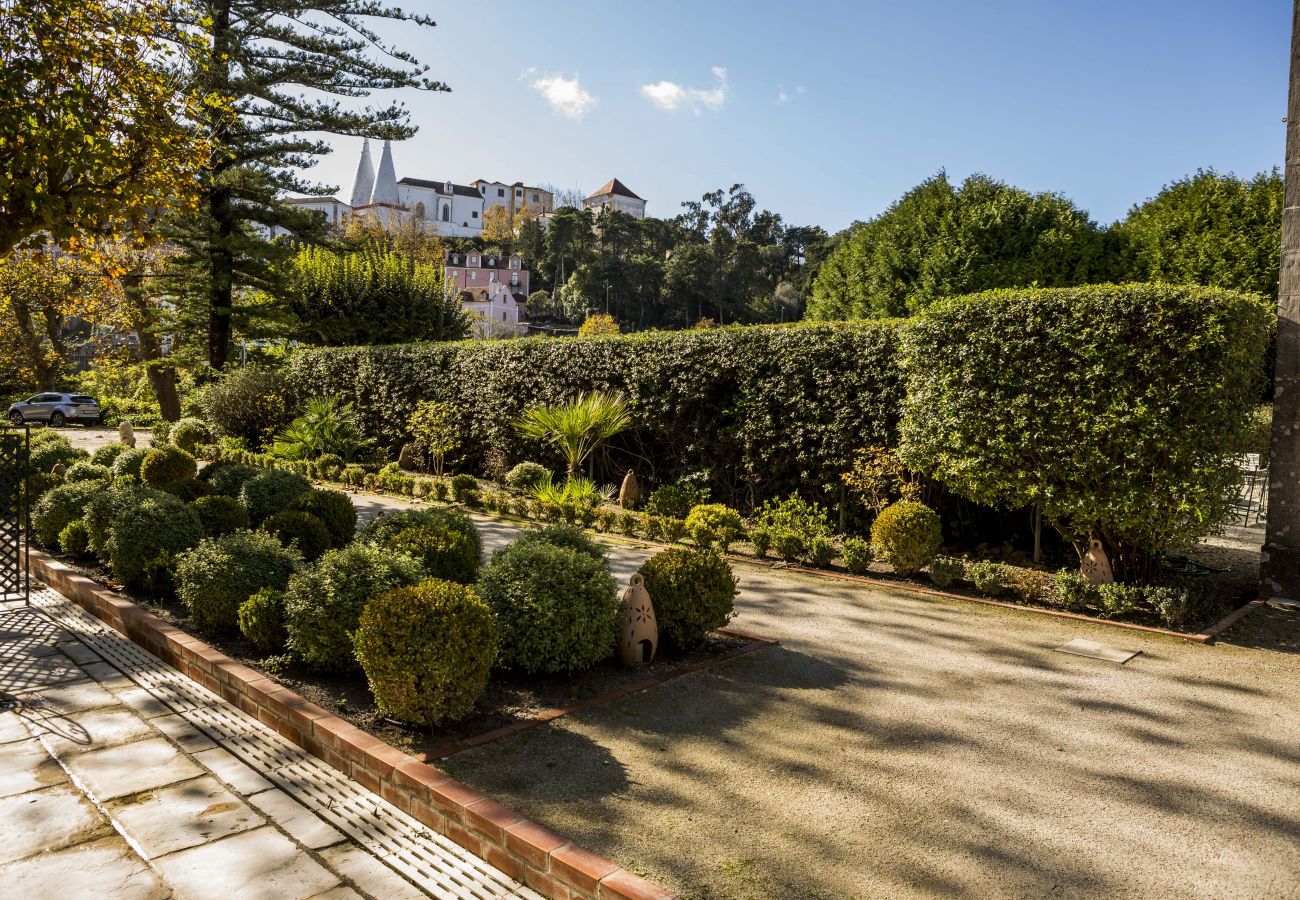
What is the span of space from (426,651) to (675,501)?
6.75m

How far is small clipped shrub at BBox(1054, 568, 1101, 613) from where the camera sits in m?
6.63

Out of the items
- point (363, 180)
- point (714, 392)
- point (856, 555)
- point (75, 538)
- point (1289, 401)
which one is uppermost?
point (363, 180)

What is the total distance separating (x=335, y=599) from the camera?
4461 millimetres

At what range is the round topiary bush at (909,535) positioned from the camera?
7504 mm

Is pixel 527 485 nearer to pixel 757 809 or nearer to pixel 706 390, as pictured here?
pixel 706 390


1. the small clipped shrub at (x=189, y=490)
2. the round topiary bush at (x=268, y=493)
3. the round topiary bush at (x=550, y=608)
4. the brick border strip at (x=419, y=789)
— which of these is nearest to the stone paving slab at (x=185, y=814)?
the brick border strip at (x=419, y=789)

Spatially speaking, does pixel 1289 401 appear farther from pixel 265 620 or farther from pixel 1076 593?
pixel 265 620

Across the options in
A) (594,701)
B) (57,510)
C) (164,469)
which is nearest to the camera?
(594,701)

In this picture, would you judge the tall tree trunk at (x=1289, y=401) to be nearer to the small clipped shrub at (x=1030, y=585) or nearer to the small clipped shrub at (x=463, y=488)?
the small clipped shrub at (x=1030, y=585)

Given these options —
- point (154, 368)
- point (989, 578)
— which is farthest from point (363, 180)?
point (989, 578)

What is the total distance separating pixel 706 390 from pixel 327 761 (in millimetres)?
7786

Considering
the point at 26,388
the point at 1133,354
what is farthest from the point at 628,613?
the point at 26,388

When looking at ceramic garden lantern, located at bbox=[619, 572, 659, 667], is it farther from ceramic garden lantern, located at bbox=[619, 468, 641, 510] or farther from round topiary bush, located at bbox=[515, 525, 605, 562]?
ceramic garden lantern, located at bbox=[619, 468, 641, 510]

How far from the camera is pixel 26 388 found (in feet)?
101
